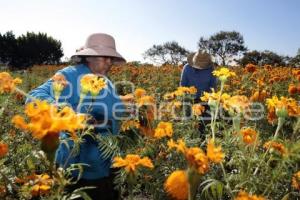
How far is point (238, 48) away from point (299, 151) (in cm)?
5103

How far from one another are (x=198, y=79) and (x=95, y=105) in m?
3.53

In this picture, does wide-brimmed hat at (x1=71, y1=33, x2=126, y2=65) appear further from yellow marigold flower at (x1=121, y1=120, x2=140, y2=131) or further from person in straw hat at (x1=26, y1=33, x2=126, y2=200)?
yellow marigold flower at (x1=121, y1=120, x2=140, y2=131)

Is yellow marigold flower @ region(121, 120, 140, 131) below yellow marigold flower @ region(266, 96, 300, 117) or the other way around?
below

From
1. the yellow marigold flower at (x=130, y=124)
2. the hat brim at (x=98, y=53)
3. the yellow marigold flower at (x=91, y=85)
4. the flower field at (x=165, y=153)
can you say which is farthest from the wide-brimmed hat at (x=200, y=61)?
the yellow marigold flower at (x=91, y=85)

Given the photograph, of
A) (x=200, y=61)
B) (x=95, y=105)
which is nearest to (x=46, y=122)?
(x=95, y=105)

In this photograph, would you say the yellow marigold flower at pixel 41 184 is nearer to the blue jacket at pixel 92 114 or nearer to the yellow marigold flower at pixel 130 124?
the yellow marigold flower at pixel 130 124

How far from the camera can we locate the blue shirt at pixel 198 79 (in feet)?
20.7

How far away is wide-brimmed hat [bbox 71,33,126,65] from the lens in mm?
2980

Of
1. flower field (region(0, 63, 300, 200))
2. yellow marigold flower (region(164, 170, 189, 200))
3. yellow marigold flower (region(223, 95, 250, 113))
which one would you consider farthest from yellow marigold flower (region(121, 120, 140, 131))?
yellow marigold flower (region(164, 170, 189, 200))

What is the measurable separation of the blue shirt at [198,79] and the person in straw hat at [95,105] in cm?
318

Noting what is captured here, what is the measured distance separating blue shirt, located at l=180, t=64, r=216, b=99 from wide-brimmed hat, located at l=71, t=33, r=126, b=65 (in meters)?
3.18

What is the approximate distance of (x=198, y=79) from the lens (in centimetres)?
630

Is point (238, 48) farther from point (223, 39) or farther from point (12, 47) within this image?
point (12, 47)

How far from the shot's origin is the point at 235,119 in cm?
196
